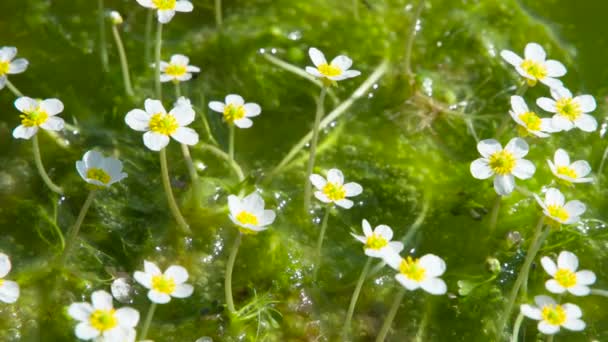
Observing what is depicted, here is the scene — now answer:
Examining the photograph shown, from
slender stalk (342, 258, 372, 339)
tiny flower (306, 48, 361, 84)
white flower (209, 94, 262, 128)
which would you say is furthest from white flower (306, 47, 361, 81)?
slender stalk (342, 258, 372, 339)

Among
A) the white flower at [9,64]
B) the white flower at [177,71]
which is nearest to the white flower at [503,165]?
the white flower at [177,71]

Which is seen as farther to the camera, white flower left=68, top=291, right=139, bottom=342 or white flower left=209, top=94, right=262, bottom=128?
white flower left=209, top=94, right=262, bottom=128

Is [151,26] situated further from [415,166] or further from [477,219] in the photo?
[477,219]

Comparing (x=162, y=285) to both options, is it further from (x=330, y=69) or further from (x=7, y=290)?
(x=330, y=69)

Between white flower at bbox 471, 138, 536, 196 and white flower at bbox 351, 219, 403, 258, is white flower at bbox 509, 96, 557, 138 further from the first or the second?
white flower at bbox 351, 219, 403, 258

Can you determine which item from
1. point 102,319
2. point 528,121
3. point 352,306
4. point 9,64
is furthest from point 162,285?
point 528,121

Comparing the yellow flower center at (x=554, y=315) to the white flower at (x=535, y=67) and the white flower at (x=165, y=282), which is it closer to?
the white flower at (x=535, y=67)

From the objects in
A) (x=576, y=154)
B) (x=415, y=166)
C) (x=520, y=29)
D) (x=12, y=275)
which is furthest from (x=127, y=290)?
(x=520, y=29)
